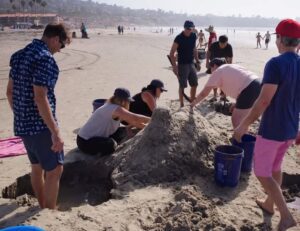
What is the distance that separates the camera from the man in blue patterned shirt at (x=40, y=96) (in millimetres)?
3133

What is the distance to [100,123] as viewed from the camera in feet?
16.2

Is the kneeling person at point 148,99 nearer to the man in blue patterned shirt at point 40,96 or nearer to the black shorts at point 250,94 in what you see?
the black shorts at point 250,94

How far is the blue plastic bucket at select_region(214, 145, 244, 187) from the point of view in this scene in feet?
13.4

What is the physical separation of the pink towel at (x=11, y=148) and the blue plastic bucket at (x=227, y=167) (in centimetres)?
303

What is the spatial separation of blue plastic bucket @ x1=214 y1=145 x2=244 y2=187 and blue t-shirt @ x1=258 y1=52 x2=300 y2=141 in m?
0.77

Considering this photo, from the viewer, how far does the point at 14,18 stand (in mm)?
82438

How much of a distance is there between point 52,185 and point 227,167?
6.26ft

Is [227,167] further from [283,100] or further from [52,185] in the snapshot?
[52,185]

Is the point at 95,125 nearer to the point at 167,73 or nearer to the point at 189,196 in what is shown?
the point at 189,196

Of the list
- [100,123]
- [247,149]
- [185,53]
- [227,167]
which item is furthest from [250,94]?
[185,53]

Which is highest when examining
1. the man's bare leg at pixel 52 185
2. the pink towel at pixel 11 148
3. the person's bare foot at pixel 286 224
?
the man's bare leg at pixel 52 185

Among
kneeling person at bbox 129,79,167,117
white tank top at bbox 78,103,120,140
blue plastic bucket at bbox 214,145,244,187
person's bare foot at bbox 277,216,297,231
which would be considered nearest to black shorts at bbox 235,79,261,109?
blue plastic bucket at bbox 214,145,244,187

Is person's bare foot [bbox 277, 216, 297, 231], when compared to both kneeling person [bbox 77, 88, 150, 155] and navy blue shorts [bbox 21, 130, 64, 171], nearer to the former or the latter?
navy blue shorts [bbox 21, 130, 64, 171]

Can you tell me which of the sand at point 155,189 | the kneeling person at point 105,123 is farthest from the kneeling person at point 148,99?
the sand at point 155,189
